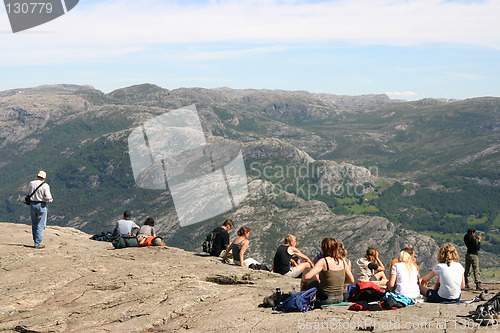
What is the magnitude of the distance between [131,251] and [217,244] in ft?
17.2

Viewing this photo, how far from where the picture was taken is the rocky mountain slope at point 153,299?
14.9m

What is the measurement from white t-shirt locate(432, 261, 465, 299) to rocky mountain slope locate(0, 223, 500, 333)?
1268 mm

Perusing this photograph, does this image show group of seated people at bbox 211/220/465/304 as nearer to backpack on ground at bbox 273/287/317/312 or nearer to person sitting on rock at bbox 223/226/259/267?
backpack on ground at bbox 273/287/317/312

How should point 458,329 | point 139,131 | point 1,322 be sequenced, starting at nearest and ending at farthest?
point 458,329 → point 1,322 → point 139,131

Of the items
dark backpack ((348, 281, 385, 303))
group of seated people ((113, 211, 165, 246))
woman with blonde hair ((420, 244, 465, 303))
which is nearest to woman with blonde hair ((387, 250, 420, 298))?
woman with blonde hair ((420, 244, 465, 303))

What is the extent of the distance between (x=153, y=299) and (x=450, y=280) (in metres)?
11.9

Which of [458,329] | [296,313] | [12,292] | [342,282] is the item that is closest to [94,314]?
[12,292]

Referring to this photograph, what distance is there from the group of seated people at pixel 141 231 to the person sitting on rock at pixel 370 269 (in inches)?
530

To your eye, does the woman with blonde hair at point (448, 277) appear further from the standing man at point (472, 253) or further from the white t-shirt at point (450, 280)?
the standing man at point (472, 253)

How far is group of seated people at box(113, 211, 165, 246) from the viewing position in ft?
96.8

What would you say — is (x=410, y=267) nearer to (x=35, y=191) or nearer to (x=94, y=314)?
(x=94, y=314)

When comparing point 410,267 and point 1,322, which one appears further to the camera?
point 410,267

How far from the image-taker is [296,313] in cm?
1593

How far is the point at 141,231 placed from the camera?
30203 millimetres
